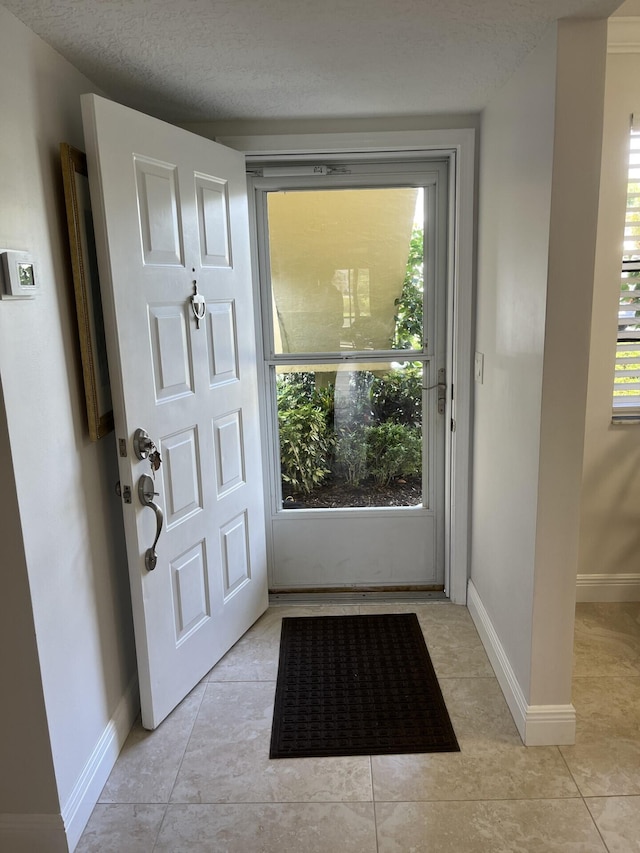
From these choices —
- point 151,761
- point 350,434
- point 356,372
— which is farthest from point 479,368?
point 151,761

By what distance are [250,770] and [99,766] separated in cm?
46

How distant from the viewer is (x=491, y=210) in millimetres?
2338

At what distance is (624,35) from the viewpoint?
235 cm

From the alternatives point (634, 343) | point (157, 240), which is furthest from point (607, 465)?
point (157, 240)

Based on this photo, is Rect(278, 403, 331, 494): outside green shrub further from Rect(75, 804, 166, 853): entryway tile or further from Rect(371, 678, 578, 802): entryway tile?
Rect(75, 804, 166, 853): entryway tile

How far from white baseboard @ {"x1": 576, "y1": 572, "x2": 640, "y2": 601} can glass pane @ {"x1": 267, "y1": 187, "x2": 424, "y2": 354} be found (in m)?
1.38

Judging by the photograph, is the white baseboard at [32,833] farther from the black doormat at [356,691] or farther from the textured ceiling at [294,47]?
the textured ceiling at [294,47]

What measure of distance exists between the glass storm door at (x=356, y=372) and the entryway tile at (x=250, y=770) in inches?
37.3

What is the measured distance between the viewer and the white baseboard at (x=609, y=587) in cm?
286

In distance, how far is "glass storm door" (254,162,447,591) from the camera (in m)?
2.74

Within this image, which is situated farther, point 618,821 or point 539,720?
point 539,720

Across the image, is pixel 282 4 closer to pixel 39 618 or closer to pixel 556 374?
pixel 556 374

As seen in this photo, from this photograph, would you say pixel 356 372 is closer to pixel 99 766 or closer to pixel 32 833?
pixel 99 766

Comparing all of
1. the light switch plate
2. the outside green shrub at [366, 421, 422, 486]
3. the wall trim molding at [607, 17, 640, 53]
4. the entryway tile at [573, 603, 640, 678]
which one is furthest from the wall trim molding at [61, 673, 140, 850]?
the wall trim molding at [607, 17, 640, 53]
